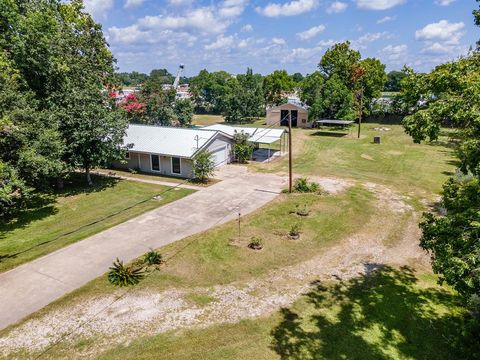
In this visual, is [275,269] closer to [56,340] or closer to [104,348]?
[104,348]

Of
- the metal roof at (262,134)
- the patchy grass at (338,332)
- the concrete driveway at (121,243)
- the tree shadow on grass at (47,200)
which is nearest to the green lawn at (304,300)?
the patchy grass at (338,332)

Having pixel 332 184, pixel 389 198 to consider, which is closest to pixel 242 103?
pixel 332 184

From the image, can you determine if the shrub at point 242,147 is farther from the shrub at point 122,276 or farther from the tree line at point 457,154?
the tree line at point 457,154

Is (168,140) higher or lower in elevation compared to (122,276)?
higher

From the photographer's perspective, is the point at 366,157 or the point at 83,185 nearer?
the point at 83,185

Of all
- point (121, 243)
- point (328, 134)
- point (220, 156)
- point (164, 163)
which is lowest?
point (121, 243)

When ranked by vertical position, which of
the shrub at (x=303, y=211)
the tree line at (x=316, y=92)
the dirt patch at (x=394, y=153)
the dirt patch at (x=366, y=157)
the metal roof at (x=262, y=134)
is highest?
the tree line at (x=316, y=92)

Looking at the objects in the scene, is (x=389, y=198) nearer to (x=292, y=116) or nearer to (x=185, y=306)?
(x=185, y=306)
